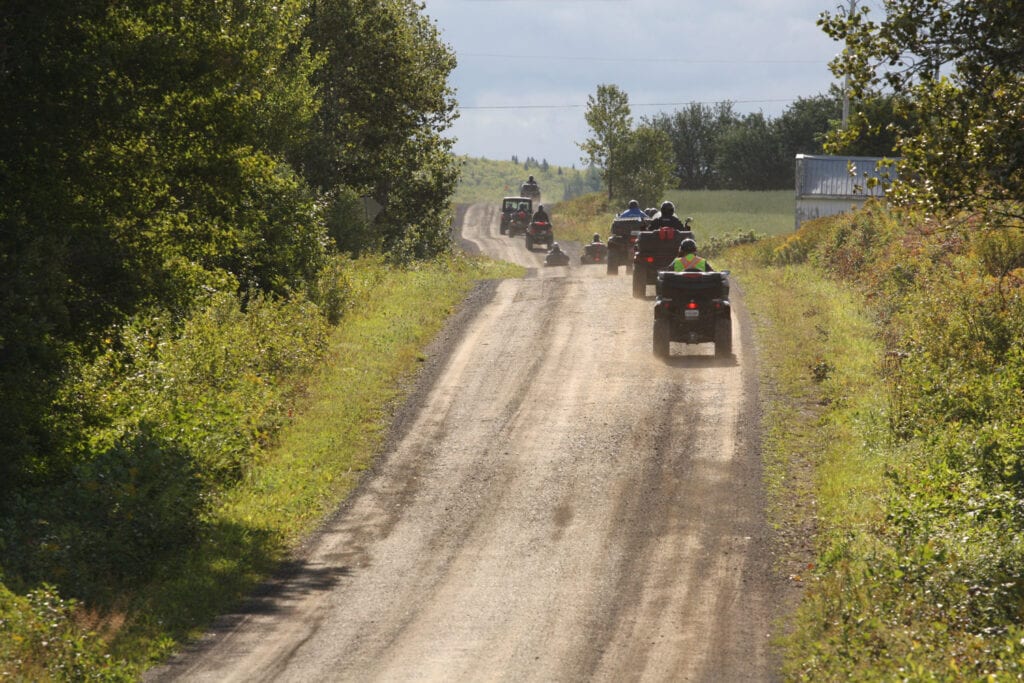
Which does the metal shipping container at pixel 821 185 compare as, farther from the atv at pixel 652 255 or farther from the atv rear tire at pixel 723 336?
the atv rear tire at pixel 723 336

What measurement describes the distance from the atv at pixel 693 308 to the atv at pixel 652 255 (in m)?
5.51

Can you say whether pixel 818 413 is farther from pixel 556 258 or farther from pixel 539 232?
pixel 539 232

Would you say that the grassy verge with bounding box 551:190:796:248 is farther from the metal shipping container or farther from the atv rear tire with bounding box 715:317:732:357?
the atv rear tire with bounding box 715:317:732:357

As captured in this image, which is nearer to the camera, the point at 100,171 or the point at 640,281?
the point at 100,171

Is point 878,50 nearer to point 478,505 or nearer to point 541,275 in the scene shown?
point 478,505

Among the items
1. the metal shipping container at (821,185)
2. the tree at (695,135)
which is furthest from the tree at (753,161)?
the metal shipping container at (821,185)

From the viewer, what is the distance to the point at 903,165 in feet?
48.6

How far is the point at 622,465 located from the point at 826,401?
169 inches

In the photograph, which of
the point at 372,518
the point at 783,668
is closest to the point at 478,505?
the point at 372,518

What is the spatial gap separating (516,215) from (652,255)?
42.7 meters

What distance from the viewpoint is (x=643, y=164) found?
75250 mm

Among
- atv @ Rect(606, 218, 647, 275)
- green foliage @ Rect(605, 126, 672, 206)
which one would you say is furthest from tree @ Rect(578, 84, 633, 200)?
atv @ Rect(606, 218, 647, 275)

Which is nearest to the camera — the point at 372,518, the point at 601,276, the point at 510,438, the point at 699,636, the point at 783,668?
the point at 783,668

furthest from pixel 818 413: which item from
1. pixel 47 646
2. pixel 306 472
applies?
pixel 47 646
